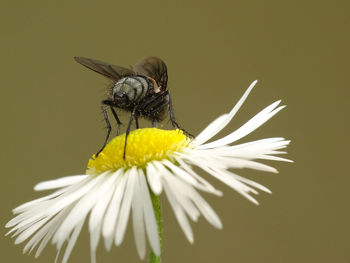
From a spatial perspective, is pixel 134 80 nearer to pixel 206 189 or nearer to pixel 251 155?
pixel 251 155

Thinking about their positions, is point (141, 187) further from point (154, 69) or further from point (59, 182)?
point (154, 69)

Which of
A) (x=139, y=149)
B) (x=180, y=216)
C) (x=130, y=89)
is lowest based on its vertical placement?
(x=180, y=216)

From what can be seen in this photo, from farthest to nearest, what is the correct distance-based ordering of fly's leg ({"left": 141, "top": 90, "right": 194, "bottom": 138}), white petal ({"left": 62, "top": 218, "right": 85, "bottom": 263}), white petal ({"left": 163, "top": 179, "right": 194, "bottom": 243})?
fly's leg ({"left": 141, "top": 90, "right": 194, "bottom": 138})
white petal ({"left": 62, "top": 218, "right": 85, "bottom": 263})
white petal ({"left": 163, "top": 179, "right": 194, "bottom": 243})

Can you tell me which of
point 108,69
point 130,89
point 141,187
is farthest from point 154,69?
point 141,187

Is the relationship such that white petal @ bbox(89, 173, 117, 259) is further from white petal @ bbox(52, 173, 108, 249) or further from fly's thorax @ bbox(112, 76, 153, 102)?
fly's thorax @ bbox(112, 76, 153, 102)

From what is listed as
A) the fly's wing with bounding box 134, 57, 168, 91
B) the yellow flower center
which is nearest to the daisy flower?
the yellow flower center

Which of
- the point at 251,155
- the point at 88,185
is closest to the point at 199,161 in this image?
the point at 251,155

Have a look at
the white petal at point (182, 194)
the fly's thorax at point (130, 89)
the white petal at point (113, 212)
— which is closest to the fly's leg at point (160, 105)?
the fly's thorax at point (130, 89)
